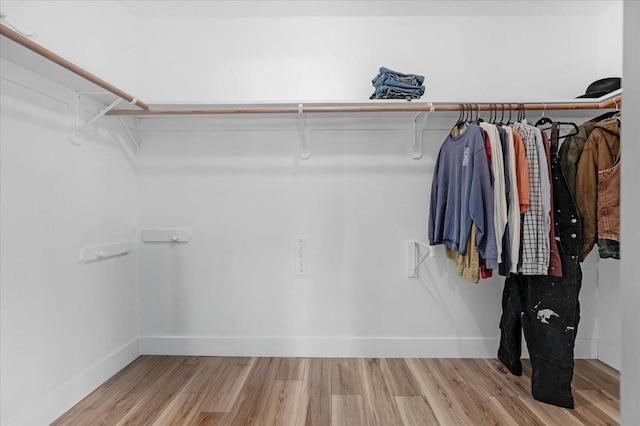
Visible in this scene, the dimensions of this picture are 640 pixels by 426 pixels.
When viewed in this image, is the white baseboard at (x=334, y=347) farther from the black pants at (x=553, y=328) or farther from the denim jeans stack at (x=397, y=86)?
the denim jeans stack at (x=397, y=86)

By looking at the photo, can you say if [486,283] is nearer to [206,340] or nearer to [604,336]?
[604,336]

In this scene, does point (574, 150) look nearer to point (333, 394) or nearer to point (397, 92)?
point (397, 92)

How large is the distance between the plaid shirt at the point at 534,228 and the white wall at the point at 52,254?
235 cm

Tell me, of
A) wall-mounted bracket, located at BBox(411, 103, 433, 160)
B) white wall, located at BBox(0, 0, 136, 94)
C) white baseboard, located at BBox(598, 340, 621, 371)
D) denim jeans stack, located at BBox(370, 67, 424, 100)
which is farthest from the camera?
wall-mounted bracket, located at BBox(411, 103, 433, 160)

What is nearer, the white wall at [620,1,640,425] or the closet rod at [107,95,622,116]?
the white wall at [620,1,640,425]

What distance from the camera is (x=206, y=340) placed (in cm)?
247

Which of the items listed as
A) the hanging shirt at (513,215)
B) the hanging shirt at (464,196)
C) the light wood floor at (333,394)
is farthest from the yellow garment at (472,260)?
the light wood floor at (333,394)

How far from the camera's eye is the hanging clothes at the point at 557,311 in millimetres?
1833

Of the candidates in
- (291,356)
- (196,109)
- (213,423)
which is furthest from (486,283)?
(196,109)

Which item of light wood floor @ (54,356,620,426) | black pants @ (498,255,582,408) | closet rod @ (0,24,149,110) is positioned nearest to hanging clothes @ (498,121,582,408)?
black pants @ (498,255,582,408)

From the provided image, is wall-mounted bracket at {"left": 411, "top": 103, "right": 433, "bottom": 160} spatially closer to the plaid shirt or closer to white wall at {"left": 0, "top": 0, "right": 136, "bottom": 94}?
the plaid shirt

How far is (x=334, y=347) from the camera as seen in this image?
8.02ft

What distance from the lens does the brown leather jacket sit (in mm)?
1776

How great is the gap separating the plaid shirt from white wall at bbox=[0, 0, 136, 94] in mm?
2332
